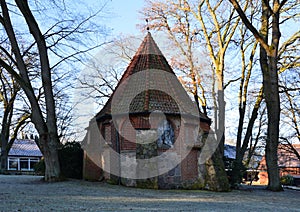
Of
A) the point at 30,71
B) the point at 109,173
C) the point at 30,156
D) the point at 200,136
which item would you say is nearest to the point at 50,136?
the point at 109,173

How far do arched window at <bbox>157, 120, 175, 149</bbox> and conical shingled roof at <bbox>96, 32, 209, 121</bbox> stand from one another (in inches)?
25.0

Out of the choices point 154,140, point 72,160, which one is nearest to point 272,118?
point 154,140

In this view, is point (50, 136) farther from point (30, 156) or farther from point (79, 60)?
point (30, 156)

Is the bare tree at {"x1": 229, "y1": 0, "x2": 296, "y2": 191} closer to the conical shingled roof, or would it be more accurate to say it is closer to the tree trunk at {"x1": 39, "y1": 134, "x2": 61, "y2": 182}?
the conical shingled roof

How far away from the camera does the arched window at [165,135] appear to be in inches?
718

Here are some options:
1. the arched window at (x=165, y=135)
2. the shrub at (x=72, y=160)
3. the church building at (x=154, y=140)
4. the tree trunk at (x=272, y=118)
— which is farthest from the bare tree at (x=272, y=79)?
the shrub at (x=72, y=160)

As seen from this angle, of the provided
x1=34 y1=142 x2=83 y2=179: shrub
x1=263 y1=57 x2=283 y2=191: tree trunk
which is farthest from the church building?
x1=263 y1=57 x2=283 y2=191: tree trunk

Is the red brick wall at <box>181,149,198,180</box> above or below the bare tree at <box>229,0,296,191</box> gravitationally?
below

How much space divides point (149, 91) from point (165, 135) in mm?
2407

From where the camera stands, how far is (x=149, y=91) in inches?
765

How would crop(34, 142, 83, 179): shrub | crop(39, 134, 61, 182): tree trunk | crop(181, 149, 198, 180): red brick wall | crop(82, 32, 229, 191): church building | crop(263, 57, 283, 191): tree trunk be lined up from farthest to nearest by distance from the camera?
1. crop(34, 142, 83, 179): shrub
2. crop(263, 57, 283, 191): tree trunk
3. crop(181, 149, 198, 180): red brick wall
4. crop(82, 32, 229, 191): church building
5. crop(39, 134, 61, 182): tree trunk

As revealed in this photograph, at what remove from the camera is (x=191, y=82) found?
89.1 feet

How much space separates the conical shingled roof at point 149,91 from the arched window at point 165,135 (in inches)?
25.0

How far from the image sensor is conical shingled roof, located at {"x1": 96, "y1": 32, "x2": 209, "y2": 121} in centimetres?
1889
